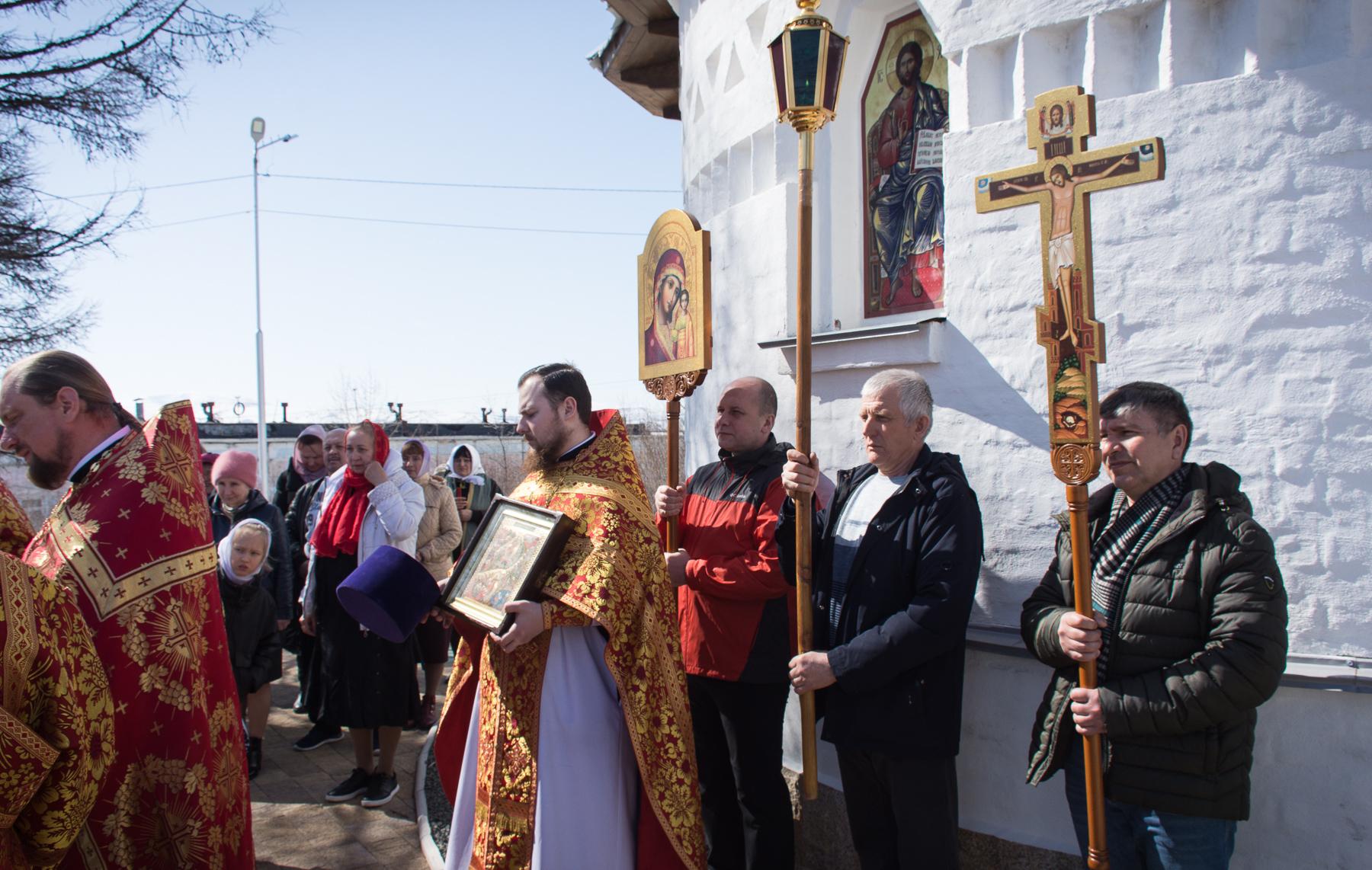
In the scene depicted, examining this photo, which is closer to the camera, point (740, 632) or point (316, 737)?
point (740, 632)

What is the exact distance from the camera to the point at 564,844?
11.0 ft

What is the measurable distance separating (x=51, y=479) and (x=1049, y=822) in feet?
11.6

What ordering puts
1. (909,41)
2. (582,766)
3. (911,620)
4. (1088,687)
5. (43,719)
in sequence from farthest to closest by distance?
1. (909,41)
2. (582,766)
3. (911,620)
4. (1088,687)
5. (43,719)

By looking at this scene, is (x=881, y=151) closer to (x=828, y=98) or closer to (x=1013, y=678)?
(x=828, y=98)

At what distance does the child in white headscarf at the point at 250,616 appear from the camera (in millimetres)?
5480

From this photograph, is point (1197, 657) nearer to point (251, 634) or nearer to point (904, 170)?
point (904, 170)

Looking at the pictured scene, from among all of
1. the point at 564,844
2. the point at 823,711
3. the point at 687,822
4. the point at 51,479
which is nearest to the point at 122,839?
the point at 51,479

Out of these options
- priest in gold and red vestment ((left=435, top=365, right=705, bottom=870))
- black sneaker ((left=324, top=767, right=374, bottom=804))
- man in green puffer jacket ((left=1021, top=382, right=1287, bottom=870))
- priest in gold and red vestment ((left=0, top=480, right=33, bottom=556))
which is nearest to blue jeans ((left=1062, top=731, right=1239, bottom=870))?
man in green puffer jacket ((left=1021, top=382, right=1287, bottom=870))

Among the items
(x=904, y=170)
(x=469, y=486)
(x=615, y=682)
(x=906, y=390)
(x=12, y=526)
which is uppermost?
(x=904, y=170)

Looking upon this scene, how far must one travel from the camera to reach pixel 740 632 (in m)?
3.79

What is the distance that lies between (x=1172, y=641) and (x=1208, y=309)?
4.14 feet

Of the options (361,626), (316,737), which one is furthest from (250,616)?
(316,737)

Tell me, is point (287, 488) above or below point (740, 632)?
above

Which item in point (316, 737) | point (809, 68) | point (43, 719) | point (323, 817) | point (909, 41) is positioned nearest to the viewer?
point (43, 719)
